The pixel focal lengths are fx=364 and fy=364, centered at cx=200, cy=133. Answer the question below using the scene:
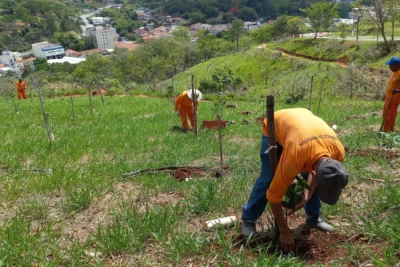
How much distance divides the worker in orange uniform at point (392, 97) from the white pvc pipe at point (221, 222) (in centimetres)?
509

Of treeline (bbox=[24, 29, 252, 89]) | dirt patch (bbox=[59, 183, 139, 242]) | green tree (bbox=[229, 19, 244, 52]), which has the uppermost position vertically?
dirt patch (bbox=[59, 183, 139, 242])

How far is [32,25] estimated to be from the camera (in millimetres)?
91125

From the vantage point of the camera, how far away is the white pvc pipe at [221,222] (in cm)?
357

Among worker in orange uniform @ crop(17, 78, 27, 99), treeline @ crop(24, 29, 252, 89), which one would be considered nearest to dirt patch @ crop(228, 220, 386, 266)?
worker in orange uniform @ crop(17, 78, 27, 99)

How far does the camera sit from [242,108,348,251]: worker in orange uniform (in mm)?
2514

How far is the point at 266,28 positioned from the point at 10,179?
5350 centimetres

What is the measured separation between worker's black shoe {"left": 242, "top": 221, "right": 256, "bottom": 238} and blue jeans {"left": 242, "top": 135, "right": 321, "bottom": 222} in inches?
1.4

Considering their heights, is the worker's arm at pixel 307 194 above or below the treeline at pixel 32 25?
above

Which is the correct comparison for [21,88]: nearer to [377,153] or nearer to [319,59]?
[377,153]

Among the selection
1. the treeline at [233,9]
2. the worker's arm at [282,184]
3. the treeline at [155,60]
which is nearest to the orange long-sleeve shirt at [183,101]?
the worker's arm at [282,184]

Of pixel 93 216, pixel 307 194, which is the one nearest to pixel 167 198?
pixel 93 216

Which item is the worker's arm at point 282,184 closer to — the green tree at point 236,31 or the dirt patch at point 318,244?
the dirt patch at point 318,244

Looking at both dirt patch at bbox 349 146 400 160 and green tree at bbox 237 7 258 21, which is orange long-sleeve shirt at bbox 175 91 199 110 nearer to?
dirt patch at bbox 349 146 400 160

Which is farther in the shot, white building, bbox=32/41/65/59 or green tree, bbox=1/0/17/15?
green tree, bbox=1/0/17/15
